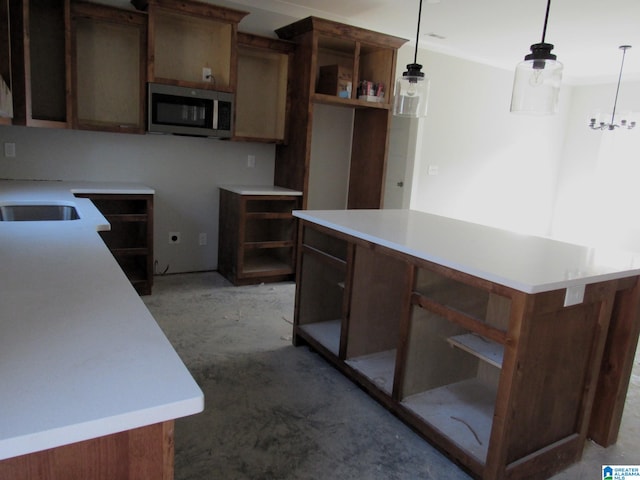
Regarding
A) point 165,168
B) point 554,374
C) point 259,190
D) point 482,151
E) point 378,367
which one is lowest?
point 378,367

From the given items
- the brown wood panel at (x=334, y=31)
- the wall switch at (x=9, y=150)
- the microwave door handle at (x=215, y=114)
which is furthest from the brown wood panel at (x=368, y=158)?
the wall switch at (x=9, y=150)

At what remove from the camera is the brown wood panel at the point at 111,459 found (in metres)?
0.74

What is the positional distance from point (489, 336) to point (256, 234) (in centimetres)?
324

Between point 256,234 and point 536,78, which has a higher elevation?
point 536,78

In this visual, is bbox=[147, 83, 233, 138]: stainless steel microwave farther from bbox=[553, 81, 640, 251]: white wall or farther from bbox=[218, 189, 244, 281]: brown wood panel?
bbox=[553, 81, 640, 251]: white wall

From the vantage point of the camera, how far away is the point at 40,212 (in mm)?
2770

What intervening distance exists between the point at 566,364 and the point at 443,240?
725 mm

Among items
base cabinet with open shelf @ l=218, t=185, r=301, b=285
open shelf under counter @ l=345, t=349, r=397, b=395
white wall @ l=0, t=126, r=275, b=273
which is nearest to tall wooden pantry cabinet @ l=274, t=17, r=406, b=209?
base cabinet with open shelf @ l=218, t=185, r=301, b=285

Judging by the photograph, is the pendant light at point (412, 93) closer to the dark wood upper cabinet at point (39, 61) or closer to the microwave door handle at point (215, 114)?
the microwave door handle at point (215, 114)

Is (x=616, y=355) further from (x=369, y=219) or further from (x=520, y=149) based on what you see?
(x=520, y=149)

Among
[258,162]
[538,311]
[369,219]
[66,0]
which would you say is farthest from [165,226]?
[538,311]

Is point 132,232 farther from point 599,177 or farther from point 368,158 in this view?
point 599,177

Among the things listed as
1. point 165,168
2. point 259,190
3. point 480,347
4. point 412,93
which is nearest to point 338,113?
point 259,190

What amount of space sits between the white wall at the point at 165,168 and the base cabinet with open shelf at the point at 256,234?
7.5 inches
